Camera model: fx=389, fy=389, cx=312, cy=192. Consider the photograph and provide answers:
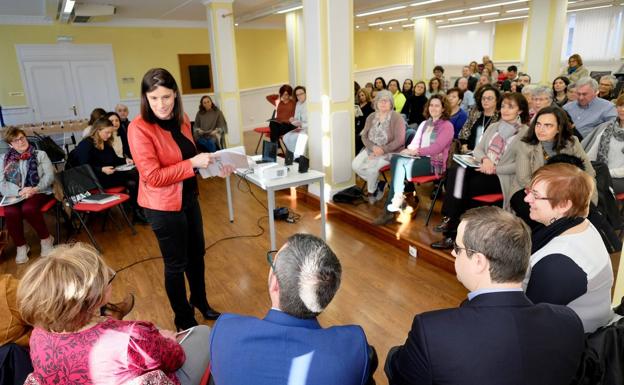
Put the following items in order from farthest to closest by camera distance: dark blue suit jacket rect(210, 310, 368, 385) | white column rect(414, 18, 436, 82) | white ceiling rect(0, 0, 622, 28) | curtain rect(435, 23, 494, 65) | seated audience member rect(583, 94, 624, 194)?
curtain rect(435, 23, 494, 65) < white column rect(414, 18, 436, 82) < white ceiling rect(0, 0, 622, 28) < seated audience member rect(583, 94, 624, 194) < dark blue suit jacket rect(210, 310, 368, 385)

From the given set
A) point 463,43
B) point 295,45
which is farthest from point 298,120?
point 463,43

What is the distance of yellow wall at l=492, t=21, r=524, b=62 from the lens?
45.9 ft

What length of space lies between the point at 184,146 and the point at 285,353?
1.44 meters

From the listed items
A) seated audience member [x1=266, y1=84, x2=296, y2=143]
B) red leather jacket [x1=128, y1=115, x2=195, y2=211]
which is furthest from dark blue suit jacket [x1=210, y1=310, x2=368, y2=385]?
seated audience member [x1=266, y1=84, x2=296, y2=143]

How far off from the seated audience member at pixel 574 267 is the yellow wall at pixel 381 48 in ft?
42.9

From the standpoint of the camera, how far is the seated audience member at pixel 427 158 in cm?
384

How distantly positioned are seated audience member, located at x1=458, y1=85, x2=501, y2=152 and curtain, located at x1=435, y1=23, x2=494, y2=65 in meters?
12.6

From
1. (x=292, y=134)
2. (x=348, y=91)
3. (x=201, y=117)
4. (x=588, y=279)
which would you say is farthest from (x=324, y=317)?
(x=201, y=117)

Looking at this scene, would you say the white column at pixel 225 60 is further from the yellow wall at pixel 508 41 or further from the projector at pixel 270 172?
the yellow wall at pixel 508 41

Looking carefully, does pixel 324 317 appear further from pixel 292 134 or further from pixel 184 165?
pixel 292 134

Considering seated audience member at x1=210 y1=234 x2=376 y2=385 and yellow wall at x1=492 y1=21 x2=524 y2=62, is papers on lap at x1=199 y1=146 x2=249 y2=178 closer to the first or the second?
seated audience member at x1=210 y1=234 x2=376 y2=385

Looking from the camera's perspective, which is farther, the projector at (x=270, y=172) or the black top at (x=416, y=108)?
the black top at (x=416, y=108)

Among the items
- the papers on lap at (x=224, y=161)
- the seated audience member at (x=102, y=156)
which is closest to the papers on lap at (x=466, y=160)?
the papers on lap at (x=224, y=161)

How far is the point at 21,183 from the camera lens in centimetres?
367
